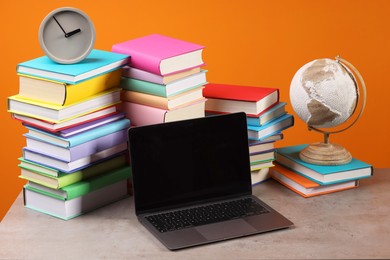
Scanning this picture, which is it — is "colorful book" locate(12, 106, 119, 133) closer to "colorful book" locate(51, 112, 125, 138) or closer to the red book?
"colorful book" locate(51, 112, 125, 138)

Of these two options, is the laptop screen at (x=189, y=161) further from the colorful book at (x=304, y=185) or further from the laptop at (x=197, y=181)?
the colorful book at (x=304, y=185)

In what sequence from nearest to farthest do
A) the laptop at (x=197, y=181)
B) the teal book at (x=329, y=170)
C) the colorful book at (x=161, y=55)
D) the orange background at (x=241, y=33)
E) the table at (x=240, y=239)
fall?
the table at (x=240, y=239), the laptop at (x=197, y=181), the colorful book at (x=161, y=55), the teal book at (x=329, y=170), the orange background at (x=241, y=33)

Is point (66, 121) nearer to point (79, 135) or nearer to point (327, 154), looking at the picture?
point (79, 135)

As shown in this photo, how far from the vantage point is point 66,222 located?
83.1 inches

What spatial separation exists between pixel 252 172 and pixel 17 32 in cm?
143

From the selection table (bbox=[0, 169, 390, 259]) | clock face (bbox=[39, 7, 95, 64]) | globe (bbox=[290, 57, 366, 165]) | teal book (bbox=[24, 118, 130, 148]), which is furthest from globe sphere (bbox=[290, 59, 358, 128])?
clock face (bbox=[39, 7, 95, 64])

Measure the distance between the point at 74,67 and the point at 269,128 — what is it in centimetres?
63

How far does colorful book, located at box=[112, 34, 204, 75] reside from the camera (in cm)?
215

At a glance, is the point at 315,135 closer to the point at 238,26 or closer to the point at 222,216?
the point at 238,26

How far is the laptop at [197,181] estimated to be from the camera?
6.69 ft

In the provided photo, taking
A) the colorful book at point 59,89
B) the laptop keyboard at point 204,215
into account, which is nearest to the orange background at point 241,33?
the colorful book at point 59,89

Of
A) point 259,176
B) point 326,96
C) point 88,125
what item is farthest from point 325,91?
point 88,125

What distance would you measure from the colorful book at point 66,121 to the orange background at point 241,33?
3.83ft

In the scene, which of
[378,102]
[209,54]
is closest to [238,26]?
[209,54]
